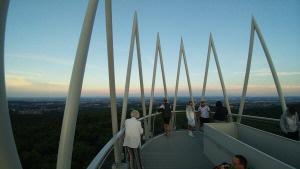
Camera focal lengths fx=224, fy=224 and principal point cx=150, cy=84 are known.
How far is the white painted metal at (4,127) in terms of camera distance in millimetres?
1652

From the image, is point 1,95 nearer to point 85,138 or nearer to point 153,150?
point 153,150

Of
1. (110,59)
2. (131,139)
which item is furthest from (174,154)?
(110,59)

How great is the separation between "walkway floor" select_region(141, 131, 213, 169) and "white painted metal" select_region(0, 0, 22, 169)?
408 cm

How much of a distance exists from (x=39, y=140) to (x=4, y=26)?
110 ft

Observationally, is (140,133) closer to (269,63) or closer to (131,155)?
(131,155)

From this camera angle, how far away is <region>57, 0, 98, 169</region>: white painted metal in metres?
2.78

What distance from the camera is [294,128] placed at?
5.47 m

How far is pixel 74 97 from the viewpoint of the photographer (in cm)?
298

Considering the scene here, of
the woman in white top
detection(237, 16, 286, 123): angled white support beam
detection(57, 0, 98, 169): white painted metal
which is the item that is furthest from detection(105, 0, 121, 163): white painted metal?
detection(237, 16, 286, 123): angled white support beam

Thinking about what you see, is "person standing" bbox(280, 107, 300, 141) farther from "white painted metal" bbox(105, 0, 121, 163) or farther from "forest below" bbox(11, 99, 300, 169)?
"forest below" bbox(11, 99, 300, 169)

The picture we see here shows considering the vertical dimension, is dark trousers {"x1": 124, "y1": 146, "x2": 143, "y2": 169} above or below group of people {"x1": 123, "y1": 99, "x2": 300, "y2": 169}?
below

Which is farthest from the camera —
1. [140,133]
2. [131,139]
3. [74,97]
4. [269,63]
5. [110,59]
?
[269,63]

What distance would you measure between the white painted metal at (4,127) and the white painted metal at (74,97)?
40.1 inches

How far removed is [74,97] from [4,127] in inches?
52.3
